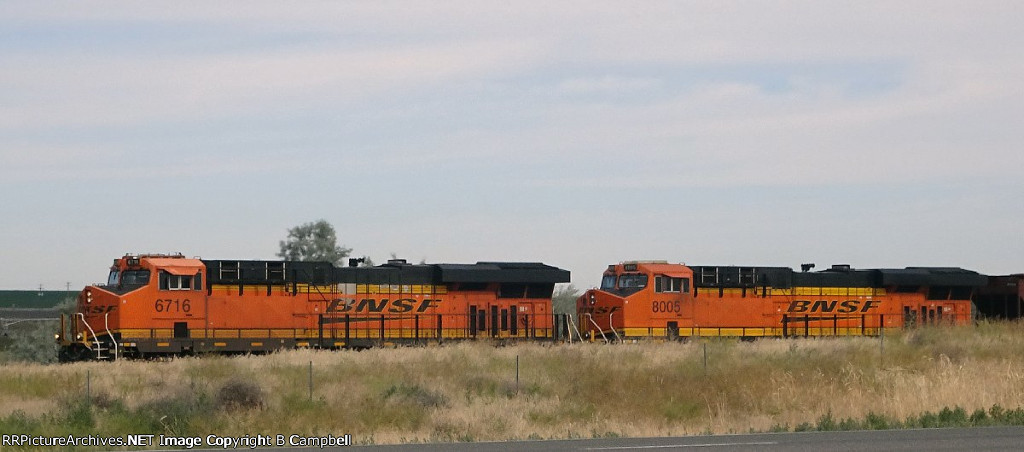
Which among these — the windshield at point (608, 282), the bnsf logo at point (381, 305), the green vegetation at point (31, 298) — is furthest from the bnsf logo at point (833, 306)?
the green vegetation at point (31, 298)

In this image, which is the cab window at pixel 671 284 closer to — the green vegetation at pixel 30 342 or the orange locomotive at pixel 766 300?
the orange locomotive at pixel 766 300

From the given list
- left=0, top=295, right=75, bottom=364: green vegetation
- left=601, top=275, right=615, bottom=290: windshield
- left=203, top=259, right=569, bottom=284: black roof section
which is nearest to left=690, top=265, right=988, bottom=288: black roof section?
left=601, top=275, right=615, bottom=290: windshield

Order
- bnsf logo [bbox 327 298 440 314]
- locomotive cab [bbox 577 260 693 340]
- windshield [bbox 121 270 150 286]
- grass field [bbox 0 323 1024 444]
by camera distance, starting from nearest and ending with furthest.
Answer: grass field [bbox 0 323 1024 444]
windshield [bbox 121 270 150 286]
bnsf logo [bbox 327 298 440 314]
locomotive cab [bbox 577 260 693 340]

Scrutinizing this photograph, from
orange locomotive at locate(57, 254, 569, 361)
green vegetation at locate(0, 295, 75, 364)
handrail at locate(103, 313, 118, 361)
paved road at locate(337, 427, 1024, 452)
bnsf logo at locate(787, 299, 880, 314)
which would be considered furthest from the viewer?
green vegetation at locate(0, 295, 75, 364)

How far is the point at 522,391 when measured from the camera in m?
29.5

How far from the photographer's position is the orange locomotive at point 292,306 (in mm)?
34125

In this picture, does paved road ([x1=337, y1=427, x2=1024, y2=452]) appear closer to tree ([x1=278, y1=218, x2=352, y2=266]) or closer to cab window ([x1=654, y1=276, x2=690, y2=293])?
cab window ([x1=654, y1=276, x2=690, y2=293])

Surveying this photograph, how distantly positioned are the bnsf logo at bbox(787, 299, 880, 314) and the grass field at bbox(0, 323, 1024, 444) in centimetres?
713

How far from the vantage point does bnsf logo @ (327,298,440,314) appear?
37125 mm

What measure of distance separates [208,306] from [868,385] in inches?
755

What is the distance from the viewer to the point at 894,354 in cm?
3238

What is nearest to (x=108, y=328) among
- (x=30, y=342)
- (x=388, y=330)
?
(x=388, y=330)

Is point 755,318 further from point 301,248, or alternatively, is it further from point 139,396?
point 301,248

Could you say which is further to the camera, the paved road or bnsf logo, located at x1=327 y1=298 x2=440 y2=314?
bnsf logo, located at x1=327 y1=298 x2=440 y2=314
